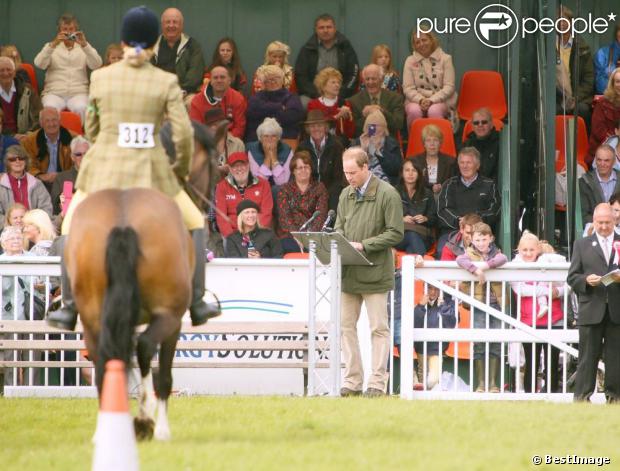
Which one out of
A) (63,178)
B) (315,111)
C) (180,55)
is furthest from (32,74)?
(315,111)

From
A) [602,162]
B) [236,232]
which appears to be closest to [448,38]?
[602,162]

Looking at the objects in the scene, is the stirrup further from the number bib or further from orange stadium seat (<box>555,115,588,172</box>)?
orange stadium seat (<box>555,115,588,172</box>)

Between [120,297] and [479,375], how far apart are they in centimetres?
598

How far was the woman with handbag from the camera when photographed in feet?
51.4

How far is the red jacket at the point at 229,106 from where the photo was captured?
17.4 metres

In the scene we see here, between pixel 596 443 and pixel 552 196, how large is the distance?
753 centimetres

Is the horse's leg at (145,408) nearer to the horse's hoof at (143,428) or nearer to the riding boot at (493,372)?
the horse's hoof at (143,428)

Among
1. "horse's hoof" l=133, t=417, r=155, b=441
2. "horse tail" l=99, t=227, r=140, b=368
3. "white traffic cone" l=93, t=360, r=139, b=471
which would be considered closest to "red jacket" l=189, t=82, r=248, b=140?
"horse's hoof" l=133, t=417, r=155, b=441

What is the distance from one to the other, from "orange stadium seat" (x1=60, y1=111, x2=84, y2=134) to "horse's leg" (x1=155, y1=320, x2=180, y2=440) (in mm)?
10022

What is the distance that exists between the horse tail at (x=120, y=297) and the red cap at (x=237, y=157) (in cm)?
870

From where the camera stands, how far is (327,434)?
8.55m

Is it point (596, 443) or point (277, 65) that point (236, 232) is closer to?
point (277, 65)

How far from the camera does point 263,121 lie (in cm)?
1753

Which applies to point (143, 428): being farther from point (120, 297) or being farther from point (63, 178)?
point (63, 178)
